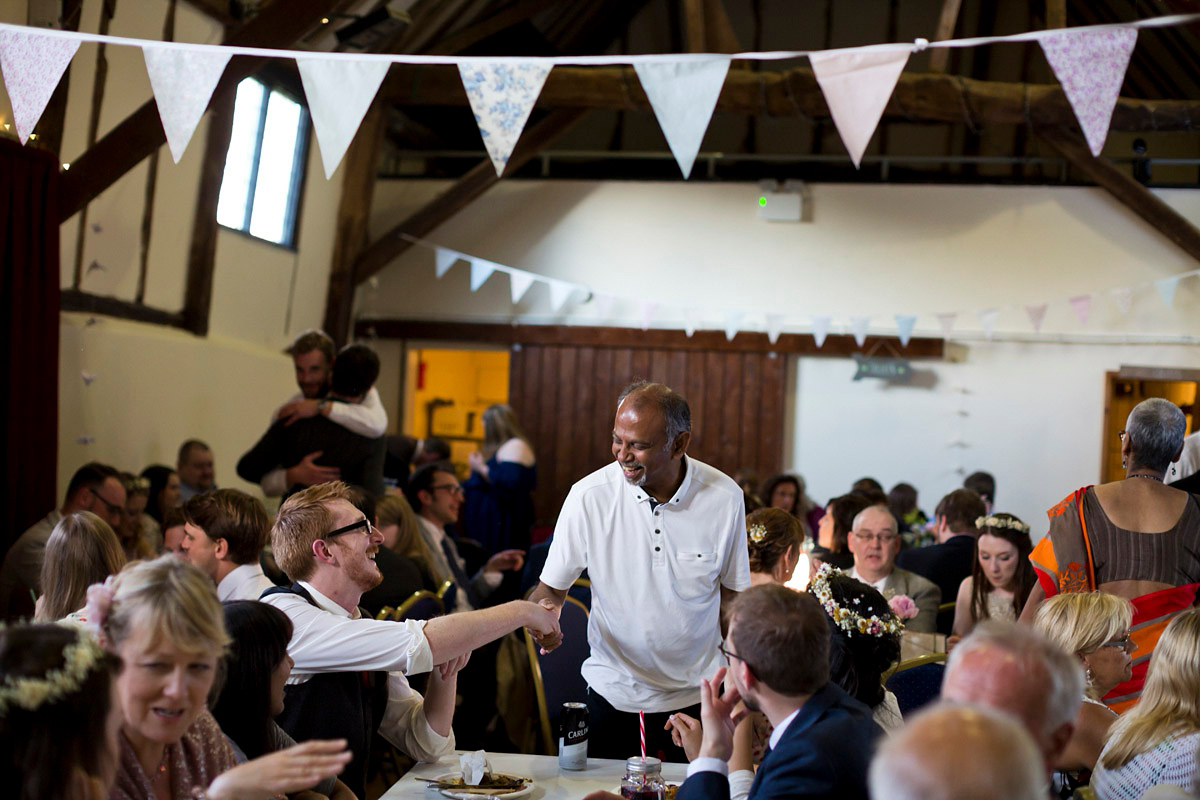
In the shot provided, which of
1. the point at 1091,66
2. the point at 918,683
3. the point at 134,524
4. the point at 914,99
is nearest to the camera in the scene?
the point at 918,683

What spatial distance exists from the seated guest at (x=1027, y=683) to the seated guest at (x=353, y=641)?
47.1 inches

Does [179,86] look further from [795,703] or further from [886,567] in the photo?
[886,567]

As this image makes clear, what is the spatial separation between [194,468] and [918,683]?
15.9ft

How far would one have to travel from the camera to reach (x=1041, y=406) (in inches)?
362

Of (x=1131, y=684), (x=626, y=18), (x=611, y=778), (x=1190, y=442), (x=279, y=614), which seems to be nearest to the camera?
(x=279, y=614)

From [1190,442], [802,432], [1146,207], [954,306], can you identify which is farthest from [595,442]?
[1190,442]

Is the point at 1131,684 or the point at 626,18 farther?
the point at 626,18

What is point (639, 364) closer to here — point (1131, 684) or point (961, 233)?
point (961, 233)

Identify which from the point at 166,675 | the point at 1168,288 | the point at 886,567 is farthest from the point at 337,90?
the point at 1168,288

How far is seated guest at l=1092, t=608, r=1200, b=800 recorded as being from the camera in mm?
2180

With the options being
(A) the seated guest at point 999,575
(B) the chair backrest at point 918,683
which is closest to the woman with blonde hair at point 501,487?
(A) the seated guest at point 999,575

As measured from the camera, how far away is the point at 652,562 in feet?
9.58

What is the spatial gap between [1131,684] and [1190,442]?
4.66 feet

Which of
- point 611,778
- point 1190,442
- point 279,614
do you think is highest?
point 1190,442
